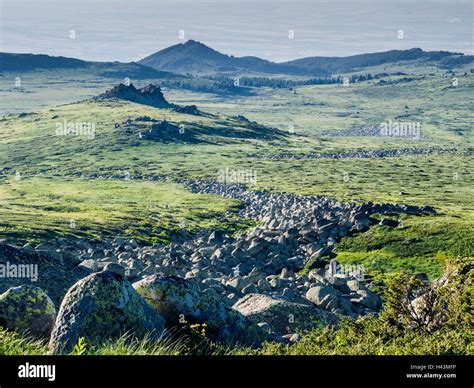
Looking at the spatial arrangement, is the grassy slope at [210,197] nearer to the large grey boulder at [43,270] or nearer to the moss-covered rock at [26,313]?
the moss-covered rock at [26,313]

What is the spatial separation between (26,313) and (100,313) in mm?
2338

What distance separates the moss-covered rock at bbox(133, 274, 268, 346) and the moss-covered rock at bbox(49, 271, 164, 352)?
5.15ft

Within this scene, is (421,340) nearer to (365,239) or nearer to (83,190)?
(365,239)

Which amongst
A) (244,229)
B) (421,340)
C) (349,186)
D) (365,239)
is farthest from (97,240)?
(349,186)

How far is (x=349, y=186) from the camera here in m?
128

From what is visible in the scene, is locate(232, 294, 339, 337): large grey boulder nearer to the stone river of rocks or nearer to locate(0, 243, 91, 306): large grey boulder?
the stone river of rocks

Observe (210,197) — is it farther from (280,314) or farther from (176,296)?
(176,296)

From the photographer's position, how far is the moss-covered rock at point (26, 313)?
45.8 ft

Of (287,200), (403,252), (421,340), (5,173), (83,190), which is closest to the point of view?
(421,340)

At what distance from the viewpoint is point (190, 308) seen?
15.4 m

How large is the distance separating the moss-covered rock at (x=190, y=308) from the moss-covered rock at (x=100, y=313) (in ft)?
5.15
